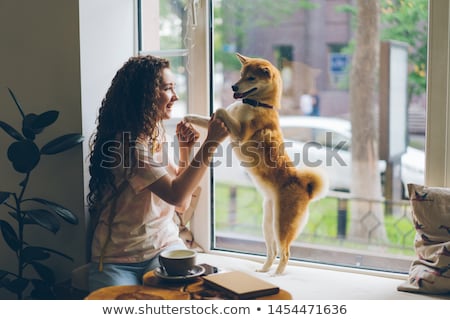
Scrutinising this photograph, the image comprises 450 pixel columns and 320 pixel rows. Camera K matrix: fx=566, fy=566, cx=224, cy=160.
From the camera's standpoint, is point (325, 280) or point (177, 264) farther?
point (325, 280)

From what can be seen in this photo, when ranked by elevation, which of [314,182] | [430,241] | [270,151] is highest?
[270,151]

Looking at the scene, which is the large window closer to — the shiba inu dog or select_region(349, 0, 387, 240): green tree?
select_region(349, 0, 387, 240): green tree

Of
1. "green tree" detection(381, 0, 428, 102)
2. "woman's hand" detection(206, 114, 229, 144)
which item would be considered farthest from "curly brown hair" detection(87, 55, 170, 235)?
"green tree" detection(381, 0, 428, 102)

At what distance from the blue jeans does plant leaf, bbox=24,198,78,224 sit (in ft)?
0.56

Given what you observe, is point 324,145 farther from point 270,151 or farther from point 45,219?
point 45,219

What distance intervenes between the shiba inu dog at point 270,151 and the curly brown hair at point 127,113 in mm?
244

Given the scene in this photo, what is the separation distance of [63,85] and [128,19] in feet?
1.26

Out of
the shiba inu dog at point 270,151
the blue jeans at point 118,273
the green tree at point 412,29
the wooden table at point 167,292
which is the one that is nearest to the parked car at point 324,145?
the shiba inu dog at point 270,151

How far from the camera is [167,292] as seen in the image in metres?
1.50

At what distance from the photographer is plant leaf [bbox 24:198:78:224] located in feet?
6.35

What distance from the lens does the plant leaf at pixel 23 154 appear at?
194 centimetres

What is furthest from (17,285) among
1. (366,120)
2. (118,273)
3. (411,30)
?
(411,30)

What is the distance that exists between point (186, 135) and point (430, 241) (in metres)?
0.88
